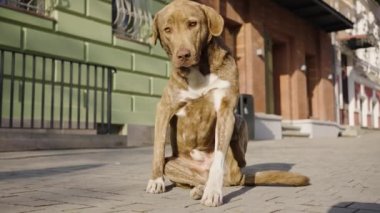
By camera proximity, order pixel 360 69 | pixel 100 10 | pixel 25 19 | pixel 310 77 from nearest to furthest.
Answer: pixel 25 19, pixel 100 10, pixel 310 77, pixel 360 69

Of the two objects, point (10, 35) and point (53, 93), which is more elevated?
point (10, 35)

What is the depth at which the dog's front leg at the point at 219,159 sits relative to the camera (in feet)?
8.34

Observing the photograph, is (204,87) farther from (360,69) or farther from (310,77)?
(360,69)

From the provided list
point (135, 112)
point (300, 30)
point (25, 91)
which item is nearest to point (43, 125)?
point (25, 91)

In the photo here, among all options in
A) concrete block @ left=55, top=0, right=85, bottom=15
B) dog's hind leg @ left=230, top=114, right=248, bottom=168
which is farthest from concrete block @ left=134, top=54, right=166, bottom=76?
dog's hind leg @ left=230, top=114, right=248, bottom=168

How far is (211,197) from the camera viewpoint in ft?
8.28

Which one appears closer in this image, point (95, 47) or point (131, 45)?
point (95, 47)

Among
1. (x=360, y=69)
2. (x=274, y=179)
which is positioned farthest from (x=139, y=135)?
(x=360, y=69)

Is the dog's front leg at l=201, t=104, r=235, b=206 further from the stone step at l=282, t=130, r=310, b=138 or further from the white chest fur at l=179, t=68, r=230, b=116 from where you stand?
the stone step at l=282, t=130, r=310, b=138

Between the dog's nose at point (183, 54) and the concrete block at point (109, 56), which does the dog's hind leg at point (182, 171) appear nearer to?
the dog's nose at point (183, 54)

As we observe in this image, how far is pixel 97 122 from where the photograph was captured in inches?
376

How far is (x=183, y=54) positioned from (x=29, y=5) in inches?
273

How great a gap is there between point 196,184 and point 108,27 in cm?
777

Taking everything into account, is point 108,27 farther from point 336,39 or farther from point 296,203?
point 336,39
